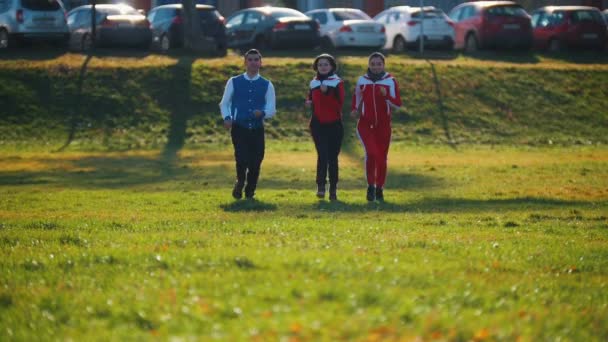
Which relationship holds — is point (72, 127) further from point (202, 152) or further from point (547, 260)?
point (547, 260)

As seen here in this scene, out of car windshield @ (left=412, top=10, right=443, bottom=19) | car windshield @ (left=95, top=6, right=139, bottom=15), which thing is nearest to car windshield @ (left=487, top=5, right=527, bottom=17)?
car windshield @ (left=412, top=10, right=443, bottom=19)

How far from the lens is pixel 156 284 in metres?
7.55

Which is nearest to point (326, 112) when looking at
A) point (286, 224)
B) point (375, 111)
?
point (375, 111)

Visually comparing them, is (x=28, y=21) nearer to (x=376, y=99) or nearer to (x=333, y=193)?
(x=333, y=193)

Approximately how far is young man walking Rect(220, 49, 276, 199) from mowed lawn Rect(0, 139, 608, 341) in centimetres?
78

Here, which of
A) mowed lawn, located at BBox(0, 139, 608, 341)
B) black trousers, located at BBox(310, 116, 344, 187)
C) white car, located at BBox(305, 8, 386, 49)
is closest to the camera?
mowed lawn, located at BBox(0, 139, 608, 341)

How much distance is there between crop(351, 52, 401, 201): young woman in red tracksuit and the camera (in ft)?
52.0

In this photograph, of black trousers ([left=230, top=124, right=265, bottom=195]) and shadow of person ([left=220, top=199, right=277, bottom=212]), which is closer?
shadow of person ([left=220, top=199, right=277, bottom=212])

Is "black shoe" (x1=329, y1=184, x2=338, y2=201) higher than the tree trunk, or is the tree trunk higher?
"black shoe" (x1=329, y1=184, x2=338, y2=201)

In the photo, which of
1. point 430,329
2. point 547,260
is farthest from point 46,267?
point 547,260

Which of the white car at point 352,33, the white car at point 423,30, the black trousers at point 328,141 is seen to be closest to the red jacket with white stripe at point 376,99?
the black trousers at point 328,141

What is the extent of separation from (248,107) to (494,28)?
26.3 meters

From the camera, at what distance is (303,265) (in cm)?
811

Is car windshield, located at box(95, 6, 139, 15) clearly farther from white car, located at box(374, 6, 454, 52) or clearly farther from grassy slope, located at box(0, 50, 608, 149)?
white car, located at box(374, 6, 454, 52)
